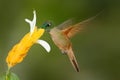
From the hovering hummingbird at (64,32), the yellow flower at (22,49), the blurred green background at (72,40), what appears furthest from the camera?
the blurred green background at (72,40)

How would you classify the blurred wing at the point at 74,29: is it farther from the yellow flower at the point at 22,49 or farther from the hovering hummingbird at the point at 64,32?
the yellow flower at the point at 22,49

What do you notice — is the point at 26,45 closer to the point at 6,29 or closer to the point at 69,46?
the point at 69,46

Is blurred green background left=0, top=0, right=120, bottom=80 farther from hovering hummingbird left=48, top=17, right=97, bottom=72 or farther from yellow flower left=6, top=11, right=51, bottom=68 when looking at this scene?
yellow flower left=6, top=11, right=51, bottom=68

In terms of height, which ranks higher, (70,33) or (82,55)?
(70,33)

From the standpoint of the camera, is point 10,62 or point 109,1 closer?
point 10,62

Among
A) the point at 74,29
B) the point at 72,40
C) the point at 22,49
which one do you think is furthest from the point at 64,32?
the point at 72,40

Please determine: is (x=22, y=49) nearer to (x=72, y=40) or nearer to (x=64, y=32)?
(x=64, y=32)

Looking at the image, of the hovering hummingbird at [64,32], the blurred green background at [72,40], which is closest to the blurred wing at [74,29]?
the hovering hummingbird at [64,32]

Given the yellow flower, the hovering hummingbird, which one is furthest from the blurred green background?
the yellow flower

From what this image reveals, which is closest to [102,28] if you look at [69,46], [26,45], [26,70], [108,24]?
[108,24]
